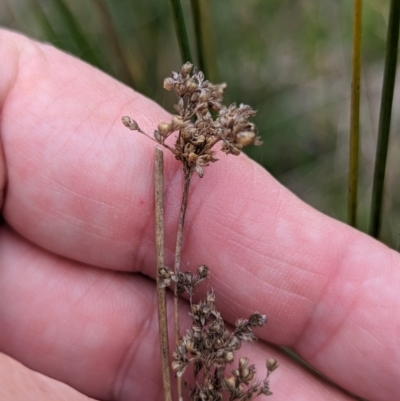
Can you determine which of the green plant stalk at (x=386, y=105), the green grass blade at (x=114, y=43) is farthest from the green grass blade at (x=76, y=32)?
the green plant stalk at (x=386, y=105)

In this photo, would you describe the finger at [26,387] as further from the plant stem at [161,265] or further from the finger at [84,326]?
the finger at [84,326]

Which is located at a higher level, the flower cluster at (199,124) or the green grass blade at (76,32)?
the green grass blade at (76,32)

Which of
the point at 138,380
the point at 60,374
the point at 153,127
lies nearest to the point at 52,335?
the point at 60,374

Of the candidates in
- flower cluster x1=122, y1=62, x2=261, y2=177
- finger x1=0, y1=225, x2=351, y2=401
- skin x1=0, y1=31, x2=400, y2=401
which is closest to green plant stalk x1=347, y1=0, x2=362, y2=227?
skin x1=0, y1=31, x2=400, y2=401

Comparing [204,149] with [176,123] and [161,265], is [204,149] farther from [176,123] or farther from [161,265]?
[161,265]

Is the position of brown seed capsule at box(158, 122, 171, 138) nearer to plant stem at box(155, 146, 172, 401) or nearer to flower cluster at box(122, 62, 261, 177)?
flower cluster at box(122, 62, 261, 177)

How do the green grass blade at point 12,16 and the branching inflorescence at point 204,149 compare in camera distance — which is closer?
the branching inflorescence at point 204,149

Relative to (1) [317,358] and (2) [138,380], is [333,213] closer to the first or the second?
(1) [317,358]
